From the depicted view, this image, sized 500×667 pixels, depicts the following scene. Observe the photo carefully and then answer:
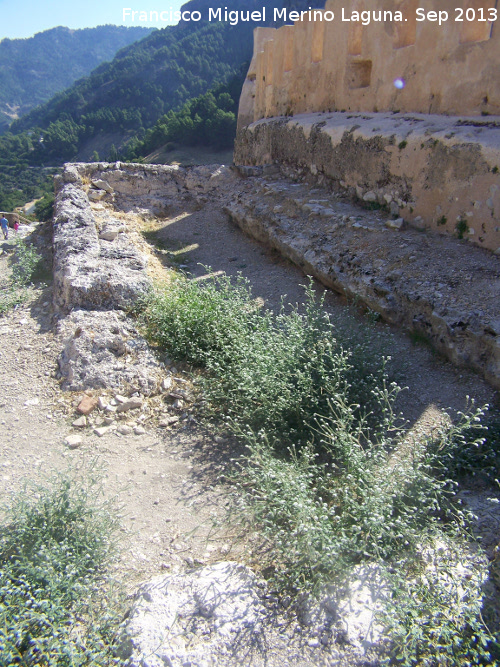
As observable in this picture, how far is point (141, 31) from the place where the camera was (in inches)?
5974

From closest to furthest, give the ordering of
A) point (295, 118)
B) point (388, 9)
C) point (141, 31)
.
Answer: point (388, 9) < point (295, 118) < point (141, 31)

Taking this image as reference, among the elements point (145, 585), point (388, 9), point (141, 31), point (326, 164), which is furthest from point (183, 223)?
point (141, 31)

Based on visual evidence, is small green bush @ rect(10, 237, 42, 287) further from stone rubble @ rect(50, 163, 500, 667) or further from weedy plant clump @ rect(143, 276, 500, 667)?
weedy plant clump @ rect(143, 276, 500, 667)

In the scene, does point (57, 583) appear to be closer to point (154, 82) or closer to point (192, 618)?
point (192, 618)

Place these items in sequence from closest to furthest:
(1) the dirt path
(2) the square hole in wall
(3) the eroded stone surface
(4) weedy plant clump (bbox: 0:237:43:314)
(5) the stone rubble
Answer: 1. (5) the stone rubble
2. (1) the dirt path
3. (3) the eroded stone surface
4. (4) weedy plant clump (bbox: 0:237:43:314)
5. (2) the square hole in wall

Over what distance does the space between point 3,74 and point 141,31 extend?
61.9 m

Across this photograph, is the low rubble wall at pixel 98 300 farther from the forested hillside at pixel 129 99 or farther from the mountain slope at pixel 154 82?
the mountain slope at pixel 154 82

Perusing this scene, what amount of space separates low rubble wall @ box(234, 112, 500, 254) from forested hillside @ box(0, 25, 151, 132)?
102165mm

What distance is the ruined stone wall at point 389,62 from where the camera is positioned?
4453mm

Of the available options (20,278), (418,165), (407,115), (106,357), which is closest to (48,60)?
(20,278)

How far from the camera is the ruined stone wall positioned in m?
4.45

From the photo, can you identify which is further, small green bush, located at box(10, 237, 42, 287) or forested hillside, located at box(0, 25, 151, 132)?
forested hillside, located at box(0, 25, 151, 132)

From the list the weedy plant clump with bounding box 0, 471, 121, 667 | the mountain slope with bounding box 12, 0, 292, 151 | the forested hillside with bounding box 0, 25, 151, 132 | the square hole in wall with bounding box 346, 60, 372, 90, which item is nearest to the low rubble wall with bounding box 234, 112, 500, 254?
the square hole in wall with bounding box 346, 60, 372, 90

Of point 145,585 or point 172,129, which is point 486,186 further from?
point 172,129
